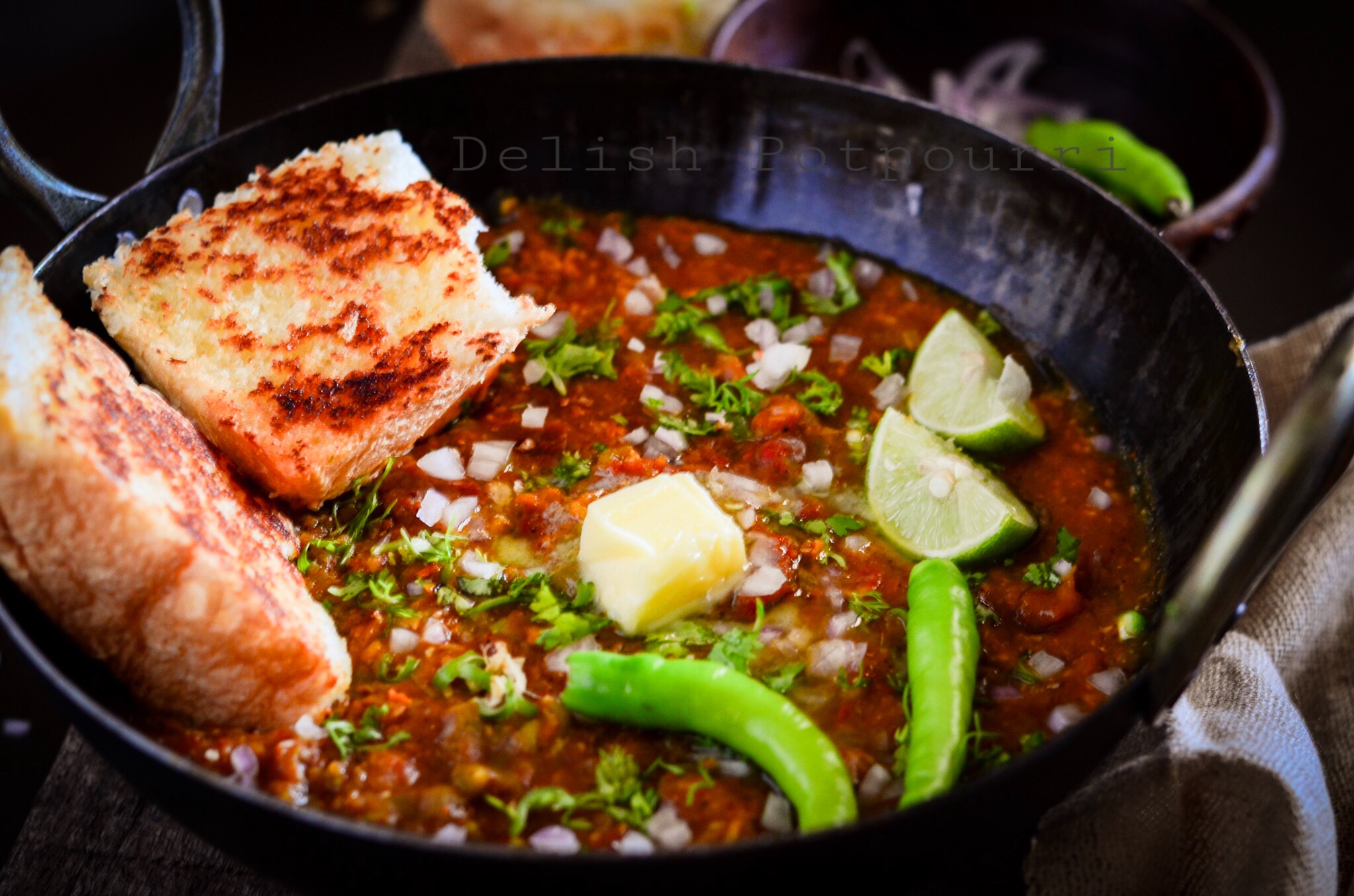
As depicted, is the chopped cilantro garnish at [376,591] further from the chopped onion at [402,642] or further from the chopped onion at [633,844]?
the chopped onion at [633,844]

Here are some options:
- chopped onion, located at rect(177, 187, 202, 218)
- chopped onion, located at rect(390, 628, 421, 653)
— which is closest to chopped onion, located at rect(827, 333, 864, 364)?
chopped onion, located at rect(390, 628, 421, 653)

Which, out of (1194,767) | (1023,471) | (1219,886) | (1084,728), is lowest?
(1219,886)

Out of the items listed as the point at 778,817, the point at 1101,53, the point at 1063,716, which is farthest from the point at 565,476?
the point at 1101,53

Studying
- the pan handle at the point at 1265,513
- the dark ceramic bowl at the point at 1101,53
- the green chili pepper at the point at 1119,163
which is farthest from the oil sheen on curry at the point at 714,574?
the dark ceramic bowl at the point at 1101,53

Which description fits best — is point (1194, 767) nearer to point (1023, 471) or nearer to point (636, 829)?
point (1023, 471)

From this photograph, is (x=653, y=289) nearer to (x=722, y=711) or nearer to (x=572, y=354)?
(x=572, y=354)

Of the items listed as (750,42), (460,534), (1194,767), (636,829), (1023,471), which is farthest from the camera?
(750,42)

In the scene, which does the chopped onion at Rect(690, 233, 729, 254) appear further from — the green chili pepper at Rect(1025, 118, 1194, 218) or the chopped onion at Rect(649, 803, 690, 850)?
the chopped onion at Rect(649, 803, 690, 850)

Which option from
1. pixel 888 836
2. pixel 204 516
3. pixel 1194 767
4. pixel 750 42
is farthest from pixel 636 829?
pixel 750 42
